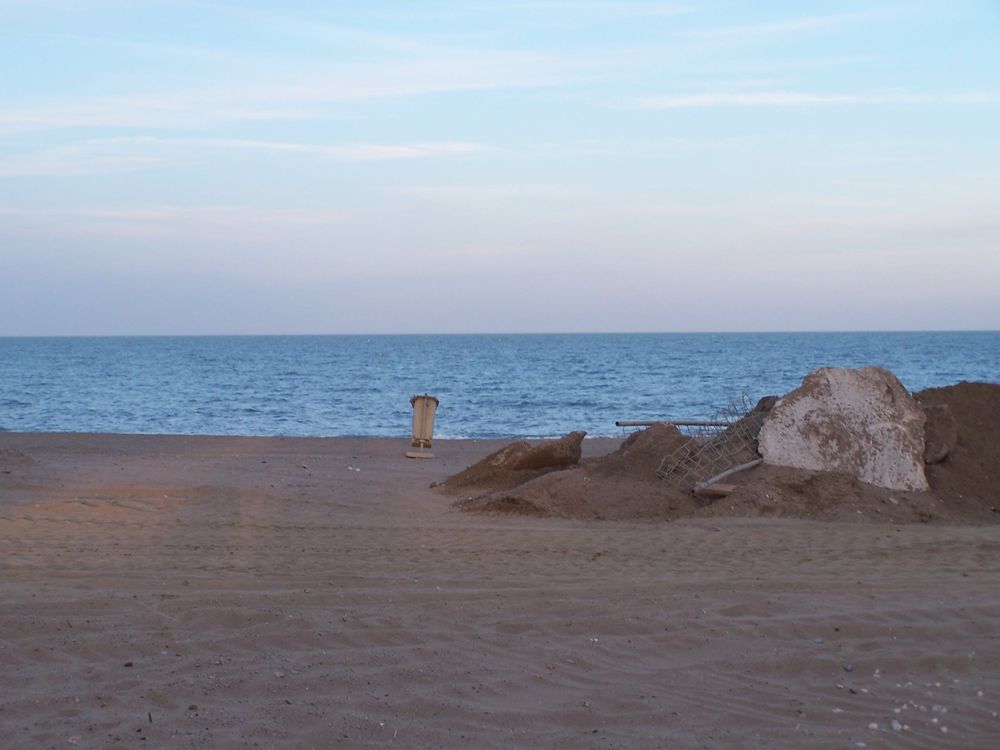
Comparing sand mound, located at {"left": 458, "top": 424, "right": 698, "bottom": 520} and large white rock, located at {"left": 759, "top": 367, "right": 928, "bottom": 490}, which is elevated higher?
large white rock, located at {"left": 759, "top": 367, "right": 928, "bottom": 490}

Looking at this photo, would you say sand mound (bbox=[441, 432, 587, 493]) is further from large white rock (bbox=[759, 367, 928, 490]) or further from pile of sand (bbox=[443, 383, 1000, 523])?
large white rock (bbox=[759, 367, 928, 490])

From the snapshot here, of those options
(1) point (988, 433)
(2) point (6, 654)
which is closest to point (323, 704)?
(2) point (6, 654)

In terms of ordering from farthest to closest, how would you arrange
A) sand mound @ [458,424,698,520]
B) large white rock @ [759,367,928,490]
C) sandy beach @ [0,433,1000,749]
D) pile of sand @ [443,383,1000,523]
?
1. large white rock @ [759,367,928,490]
2. sand mound @ [458,424,698,520]
3. pile of sand @ [443,383,1000,523]
4. sandy beach @ [0,433,1000,749]

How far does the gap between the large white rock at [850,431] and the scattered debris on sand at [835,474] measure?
0.4 inches

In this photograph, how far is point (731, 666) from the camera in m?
5.38

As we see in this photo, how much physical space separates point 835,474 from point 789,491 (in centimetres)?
59

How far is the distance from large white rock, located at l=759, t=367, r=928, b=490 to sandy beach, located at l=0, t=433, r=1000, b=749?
1.04 m

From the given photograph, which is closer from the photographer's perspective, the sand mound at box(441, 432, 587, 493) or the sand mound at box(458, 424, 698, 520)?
the sand mound at box(458, 424, 698, 520)

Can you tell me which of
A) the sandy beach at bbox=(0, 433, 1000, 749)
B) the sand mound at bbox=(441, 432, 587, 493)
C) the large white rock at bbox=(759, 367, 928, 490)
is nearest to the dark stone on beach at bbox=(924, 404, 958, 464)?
the large white rock at bbox=(759, 367, 928, 490)

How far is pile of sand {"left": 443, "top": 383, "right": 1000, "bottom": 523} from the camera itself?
10367 mm

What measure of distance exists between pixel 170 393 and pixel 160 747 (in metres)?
38.9

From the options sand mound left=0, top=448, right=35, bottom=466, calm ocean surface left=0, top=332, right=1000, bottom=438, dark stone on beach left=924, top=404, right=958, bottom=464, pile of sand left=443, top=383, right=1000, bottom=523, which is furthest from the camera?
calm ocean surface left=0, top=332, right=1000, bottom=438

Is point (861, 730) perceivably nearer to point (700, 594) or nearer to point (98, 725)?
point (700, 594)

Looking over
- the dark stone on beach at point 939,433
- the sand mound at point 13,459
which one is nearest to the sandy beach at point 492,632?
the dark stone on beach at point 939,433
